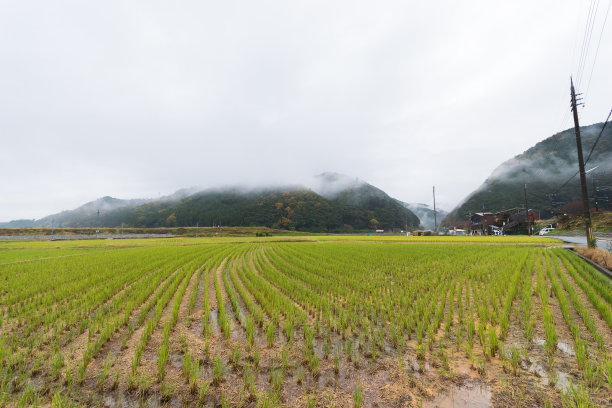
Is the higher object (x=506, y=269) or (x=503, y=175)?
(x=503, y=175)

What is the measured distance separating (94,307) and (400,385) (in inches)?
317

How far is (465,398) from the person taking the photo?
2.92 meters

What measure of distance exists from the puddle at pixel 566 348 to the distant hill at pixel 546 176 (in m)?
102

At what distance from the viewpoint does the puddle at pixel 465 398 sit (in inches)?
111

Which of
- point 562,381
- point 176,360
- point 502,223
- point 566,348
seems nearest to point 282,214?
point 502,223

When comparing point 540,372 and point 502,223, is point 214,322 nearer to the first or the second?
point 540,372

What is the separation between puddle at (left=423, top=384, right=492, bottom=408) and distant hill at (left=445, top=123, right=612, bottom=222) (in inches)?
4129

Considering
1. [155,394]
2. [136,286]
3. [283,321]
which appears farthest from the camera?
[136,286]

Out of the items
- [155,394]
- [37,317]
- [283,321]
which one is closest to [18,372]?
[155,394]

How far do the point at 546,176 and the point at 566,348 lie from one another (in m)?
138

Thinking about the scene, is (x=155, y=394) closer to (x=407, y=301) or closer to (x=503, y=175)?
(x=407, y=301)

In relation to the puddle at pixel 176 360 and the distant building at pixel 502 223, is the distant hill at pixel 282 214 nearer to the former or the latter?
the distant building at pixel 502 223

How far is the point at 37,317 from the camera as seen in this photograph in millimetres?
6051

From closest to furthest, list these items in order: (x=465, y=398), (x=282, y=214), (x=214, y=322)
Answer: (x=465, y=398)
(x=214, y=322)
(x=282, y=214)
